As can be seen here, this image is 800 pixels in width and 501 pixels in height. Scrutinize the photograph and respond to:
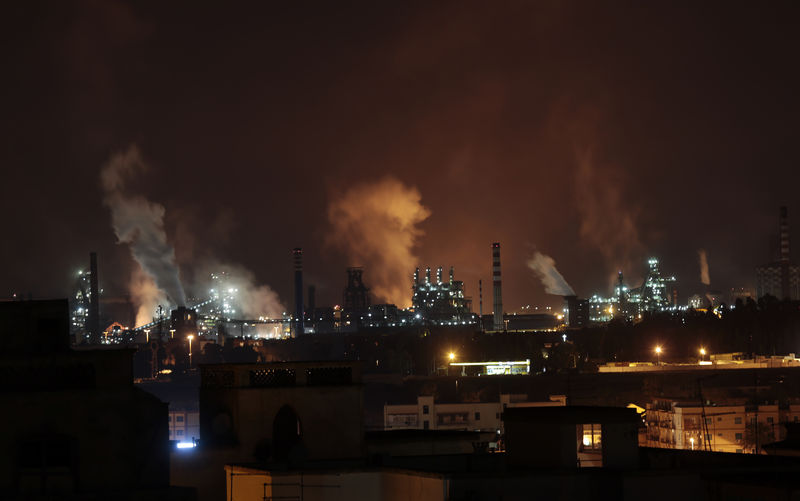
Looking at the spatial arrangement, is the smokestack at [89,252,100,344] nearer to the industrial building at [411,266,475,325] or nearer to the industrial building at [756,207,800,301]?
the industrial building at [411,266,475,325]

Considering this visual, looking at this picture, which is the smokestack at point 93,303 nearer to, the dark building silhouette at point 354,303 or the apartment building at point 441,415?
the dark building silhouette at point 354,303

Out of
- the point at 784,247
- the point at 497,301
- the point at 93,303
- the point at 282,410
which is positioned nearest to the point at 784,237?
the point at 784,247

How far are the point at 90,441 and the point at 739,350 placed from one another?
289 feet

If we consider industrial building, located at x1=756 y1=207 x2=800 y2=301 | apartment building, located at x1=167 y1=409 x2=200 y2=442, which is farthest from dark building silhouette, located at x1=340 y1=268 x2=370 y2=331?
apartment building, located at x1=167 y1=409 x2=200 y2=442

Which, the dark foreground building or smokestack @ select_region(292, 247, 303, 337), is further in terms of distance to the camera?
smokestack @ select_region(292, 247, 303, 337)

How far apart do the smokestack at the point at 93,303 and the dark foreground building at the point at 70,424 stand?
121408mm

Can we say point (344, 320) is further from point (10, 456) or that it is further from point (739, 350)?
point (10, 456)

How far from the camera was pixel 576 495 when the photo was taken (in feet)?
36.5

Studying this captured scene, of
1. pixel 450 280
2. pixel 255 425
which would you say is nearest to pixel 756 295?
pixel 450 280

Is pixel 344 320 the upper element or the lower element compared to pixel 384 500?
upper

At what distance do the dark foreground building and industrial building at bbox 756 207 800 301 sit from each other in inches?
4764

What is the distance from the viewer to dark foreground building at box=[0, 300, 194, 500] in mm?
12297

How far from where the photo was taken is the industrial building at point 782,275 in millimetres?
137875

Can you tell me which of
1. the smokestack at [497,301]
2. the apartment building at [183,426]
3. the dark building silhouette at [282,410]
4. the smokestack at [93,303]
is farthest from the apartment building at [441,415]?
the smokestack at [93,303]
